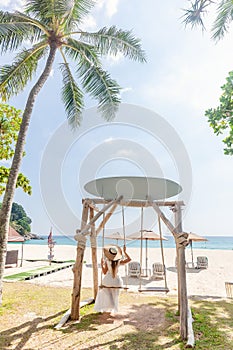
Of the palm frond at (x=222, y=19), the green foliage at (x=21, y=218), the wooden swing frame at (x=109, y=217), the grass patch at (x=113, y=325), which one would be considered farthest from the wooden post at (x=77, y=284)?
the green foliage at (x=21, y=218)

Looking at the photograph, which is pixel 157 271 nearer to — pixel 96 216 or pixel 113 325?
pixel 113 325

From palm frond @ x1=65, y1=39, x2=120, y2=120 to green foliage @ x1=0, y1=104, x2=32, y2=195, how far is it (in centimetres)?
294

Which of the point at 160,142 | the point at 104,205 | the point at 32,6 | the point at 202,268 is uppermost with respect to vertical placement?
the point at 32,6

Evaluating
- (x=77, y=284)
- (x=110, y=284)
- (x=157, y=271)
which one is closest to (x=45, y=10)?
(x=77, y=284)

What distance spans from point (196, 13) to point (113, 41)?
9.33 ft

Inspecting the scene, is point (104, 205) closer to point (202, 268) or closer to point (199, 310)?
point (199, 310)

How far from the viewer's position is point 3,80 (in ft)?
24.6

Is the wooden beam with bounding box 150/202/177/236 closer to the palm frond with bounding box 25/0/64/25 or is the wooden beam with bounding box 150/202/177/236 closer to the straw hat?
the straw hat

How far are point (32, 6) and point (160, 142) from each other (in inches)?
237

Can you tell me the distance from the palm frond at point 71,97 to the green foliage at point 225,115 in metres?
4.84

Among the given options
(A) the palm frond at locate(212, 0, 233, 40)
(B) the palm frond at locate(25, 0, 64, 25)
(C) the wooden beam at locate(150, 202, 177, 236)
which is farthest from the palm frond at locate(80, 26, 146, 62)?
(C) the wooden beam at locate(150, 202, 177, 236)

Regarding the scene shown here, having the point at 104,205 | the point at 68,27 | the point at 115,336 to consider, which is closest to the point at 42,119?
the point at 68,27

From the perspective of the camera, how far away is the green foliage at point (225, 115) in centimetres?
643

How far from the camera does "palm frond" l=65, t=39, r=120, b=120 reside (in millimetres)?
8359
